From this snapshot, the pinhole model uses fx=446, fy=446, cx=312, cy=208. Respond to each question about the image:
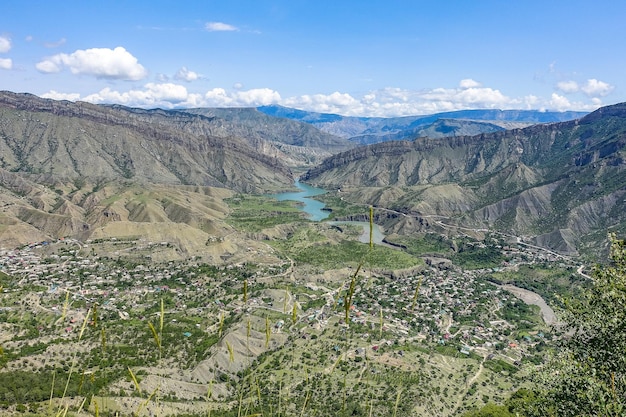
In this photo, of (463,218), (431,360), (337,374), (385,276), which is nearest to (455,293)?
(385,276)

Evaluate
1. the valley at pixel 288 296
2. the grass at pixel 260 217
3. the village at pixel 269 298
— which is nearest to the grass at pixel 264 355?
the valley at pixel 288 296

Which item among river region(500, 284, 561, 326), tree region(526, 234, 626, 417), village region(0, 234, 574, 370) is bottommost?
river region(500, 284, 561, 326)

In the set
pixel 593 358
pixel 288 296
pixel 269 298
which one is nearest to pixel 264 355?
pixel 269 298

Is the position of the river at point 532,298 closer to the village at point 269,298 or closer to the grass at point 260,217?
the village at point 269,298

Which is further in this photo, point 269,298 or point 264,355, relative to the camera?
point 269,298

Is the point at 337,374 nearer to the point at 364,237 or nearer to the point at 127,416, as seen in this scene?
the point at 127,416

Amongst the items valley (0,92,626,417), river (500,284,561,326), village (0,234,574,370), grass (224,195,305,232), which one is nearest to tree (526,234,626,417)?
valley (0,92,626,417)

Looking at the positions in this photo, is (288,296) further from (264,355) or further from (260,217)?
(260,217)

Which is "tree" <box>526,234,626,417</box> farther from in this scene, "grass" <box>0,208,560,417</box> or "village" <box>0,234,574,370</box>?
"village" <box>0,234,574,370</box>
